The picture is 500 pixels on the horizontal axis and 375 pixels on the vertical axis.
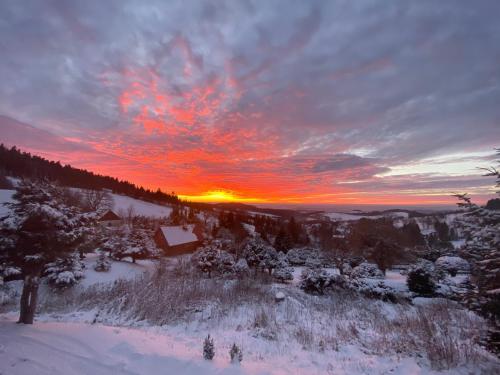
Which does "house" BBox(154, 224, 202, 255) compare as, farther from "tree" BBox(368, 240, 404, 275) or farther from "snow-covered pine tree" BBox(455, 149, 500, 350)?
"snow-covered pine tree" BBox(455, 149, 500, 350)

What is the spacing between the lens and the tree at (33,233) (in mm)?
5855

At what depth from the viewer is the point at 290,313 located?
9148 mm

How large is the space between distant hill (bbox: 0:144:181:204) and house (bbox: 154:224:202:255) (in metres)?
17.7

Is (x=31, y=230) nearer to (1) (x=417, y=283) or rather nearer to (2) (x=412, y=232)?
(1) (x=417, y=283)

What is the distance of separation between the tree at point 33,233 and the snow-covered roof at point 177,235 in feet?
118

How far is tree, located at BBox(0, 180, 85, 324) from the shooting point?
5.86 m

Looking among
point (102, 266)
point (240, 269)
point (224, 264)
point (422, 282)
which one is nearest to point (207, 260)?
point (224, 264)

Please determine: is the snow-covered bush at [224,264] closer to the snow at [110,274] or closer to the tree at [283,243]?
the snow at [110,274]

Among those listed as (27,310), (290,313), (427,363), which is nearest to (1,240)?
(27,310)

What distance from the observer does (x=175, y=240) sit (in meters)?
42.0

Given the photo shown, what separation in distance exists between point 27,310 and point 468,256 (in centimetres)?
1042

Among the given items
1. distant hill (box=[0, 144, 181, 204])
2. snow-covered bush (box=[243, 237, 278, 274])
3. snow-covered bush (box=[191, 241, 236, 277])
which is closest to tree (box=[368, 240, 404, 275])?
snow-covered bush (box=[243, 237, 278, 274])

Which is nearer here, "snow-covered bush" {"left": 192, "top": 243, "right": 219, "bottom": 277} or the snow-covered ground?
the snow-covered ground

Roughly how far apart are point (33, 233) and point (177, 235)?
39.5 metres
